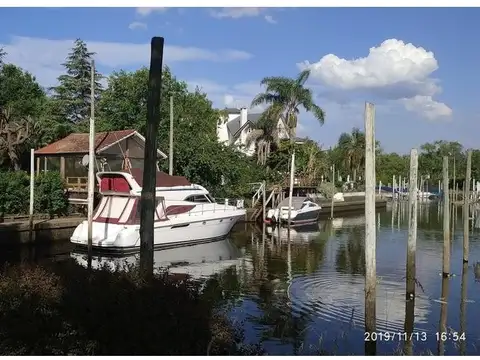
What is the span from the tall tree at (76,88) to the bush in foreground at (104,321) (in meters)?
43.6

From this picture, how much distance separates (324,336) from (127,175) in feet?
49.4

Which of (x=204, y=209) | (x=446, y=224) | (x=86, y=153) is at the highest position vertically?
(x=86, y=153)

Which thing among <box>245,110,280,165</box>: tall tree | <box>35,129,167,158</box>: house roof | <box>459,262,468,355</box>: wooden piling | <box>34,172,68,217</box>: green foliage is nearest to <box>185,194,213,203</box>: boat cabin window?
<box>34,172,68,217</box>: green foliage

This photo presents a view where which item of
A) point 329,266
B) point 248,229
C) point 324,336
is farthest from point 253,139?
point 324,336

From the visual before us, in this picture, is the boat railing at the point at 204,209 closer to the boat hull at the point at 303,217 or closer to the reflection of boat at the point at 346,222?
the boat hull at the point at 303,217

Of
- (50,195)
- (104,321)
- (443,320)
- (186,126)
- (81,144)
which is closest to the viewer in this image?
(104,321)

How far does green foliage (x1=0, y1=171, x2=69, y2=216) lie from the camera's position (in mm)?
24219

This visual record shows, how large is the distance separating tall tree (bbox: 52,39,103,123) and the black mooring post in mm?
41471

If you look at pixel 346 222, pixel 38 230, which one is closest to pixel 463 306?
pixel 38 230

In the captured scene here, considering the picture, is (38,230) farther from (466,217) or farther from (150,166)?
(466,217)

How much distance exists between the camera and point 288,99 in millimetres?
48156

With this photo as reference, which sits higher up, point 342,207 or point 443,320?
point 342,207

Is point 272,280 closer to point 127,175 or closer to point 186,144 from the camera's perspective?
point 127,175

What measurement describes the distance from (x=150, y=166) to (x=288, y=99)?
4103 cm
